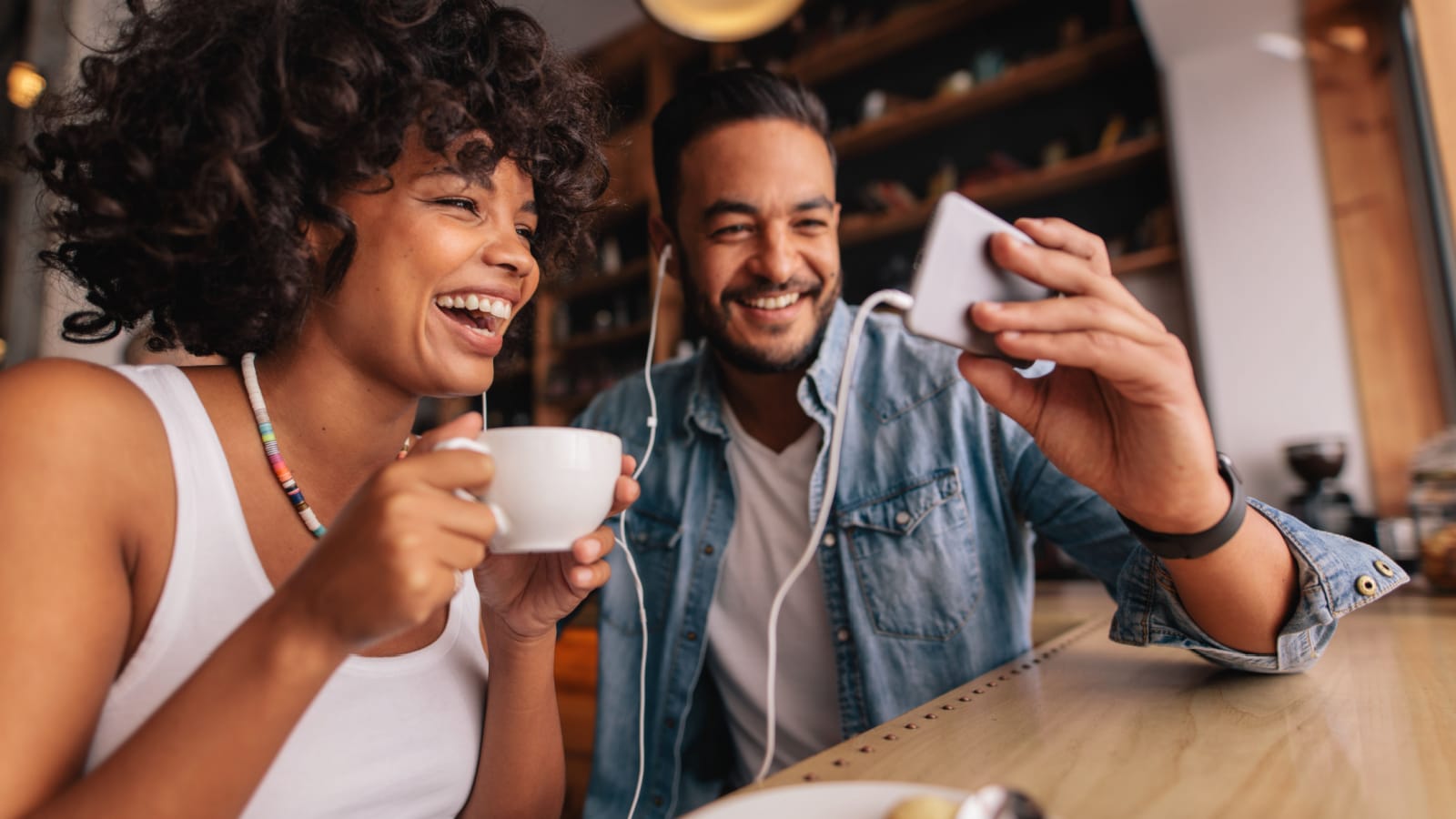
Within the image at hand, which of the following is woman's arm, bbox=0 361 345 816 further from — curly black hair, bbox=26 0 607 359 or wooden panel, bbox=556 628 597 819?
wooden panel, bbox=556 628 597 819

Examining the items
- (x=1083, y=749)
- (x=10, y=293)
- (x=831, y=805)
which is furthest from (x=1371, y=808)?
(x=10, y=293)

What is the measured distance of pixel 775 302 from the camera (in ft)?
4.35

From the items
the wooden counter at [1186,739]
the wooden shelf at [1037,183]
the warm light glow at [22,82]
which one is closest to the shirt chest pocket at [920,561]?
the wooden counter at [1186,739]

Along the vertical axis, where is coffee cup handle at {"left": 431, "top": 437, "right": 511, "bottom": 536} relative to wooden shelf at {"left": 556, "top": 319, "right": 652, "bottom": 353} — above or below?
below

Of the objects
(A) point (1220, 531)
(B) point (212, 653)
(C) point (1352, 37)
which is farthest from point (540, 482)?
(C) point (1352, 37)

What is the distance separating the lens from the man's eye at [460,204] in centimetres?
86

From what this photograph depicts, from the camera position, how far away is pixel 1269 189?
2299 mm

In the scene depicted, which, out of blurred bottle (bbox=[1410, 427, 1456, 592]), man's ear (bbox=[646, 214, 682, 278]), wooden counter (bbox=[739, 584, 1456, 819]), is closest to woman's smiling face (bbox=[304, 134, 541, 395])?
wooden counter (bbox=[739, 584, 1456, 819])

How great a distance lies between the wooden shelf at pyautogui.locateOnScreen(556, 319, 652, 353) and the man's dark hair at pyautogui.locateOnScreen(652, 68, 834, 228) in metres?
2.25

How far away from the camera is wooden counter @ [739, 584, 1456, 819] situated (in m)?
0.51

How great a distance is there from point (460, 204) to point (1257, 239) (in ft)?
7.67

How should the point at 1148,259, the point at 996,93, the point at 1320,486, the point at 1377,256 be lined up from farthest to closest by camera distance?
the point at 996,93
the point at 1148,259
the point at 1377,256
the point at 1320,486

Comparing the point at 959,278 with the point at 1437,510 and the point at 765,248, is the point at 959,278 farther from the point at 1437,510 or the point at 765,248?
the point at 1437,510

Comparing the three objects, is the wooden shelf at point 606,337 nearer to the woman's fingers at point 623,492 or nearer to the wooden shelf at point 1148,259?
the wooden shelf at point 1148,259
